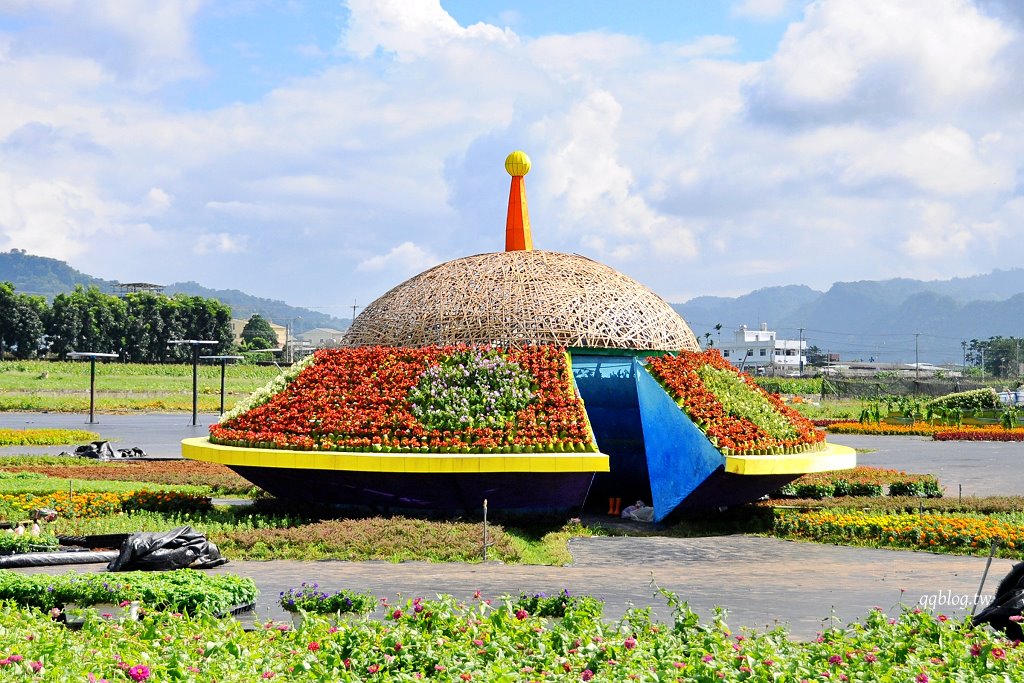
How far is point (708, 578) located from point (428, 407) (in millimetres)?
5264

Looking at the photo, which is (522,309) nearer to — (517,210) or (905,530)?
(517,210)

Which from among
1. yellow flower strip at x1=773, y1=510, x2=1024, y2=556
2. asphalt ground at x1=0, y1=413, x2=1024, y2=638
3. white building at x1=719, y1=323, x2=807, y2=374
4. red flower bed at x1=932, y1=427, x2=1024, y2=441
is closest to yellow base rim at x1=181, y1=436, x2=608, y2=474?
asphalt ground at x1=0, y1=413, x2=1024, y2=638

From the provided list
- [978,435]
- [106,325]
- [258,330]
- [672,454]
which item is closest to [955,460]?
[978,435]

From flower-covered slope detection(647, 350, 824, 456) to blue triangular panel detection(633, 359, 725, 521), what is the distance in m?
0.22

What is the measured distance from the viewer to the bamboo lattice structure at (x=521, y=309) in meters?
16.9

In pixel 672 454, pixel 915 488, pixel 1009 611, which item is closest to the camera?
pixel 1009 611

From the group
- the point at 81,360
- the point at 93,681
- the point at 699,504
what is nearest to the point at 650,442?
the point at 699,504

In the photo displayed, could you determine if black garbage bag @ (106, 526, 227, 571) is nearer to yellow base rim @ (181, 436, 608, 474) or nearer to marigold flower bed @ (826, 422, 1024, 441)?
yellow base rim @ (181, 436, 608, 474)

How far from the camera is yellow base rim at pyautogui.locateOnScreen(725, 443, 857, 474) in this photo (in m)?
15.1

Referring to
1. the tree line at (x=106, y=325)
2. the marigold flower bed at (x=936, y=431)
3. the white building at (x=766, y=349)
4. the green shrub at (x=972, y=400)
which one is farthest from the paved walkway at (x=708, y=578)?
the white building at (x=766, y=349)

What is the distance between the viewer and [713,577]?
12102 millimetres

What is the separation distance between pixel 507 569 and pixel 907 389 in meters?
61.5

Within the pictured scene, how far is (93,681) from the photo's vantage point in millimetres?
6379

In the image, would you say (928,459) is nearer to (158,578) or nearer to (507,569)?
(507,569)
